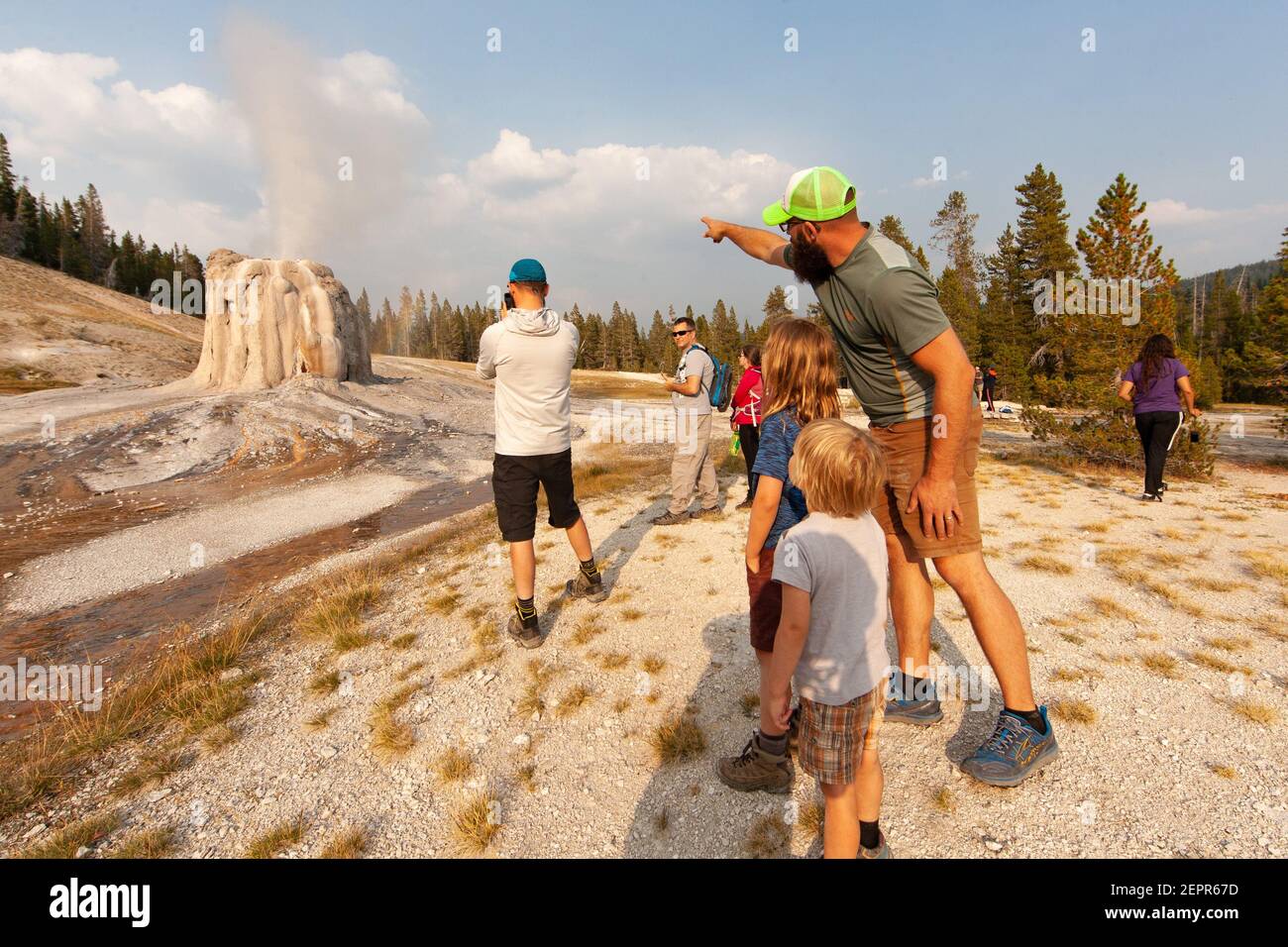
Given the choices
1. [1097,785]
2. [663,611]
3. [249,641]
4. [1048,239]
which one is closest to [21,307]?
[249,641]

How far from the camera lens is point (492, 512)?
9.02 m

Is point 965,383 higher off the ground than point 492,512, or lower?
higher

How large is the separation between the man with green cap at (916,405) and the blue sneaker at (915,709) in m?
0.33

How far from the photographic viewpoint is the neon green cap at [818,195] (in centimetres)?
245

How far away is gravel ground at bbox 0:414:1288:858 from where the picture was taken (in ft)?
7.99

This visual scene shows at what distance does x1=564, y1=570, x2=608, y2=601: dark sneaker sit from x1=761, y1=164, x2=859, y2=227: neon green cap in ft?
11.4

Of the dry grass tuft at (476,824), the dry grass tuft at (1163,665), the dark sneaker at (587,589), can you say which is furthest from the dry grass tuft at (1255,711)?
the dark sneaker at (587,589)

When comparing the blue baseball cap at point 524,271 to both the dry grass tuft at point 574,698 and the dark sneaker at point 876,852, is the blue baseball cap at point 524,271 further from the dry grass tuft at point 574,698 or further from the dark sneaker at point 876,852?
the dark sneaker at point 876,852

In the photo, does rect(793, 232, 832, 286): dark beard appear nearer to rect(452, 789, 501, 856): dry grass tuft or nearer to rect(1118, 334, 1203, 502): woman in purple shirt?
rect(452, 789, 501, 856): dry grass tuft

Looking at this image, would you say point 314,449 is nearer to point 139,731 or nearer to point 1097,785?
point 139,731

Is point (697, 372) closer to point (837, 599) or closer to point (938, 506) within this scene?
point (938, 506)

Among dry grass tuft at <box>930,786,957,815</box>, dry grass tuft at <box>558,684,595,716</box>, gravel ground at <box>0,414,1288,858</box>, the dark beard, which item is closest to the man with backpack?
gravel ground at <box>0,414,1288,858</box>
